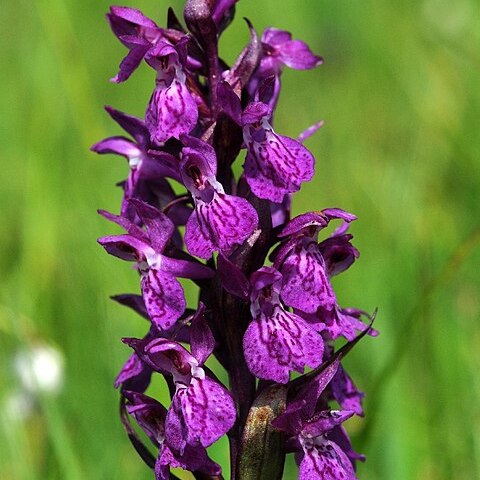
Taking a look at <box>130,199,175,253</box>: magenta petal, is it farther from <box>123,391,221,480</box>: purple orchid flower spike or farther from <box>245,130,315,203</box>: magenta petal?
<box>123,391,221,480</box>: purple orchid flower spike

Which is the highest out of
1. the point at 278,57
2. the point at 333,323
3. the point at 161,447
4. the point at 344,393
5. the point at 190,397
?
the point at 278,57

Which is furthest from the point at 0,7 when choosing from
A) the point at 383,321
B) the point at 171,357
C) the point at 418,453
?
the point at 171,357

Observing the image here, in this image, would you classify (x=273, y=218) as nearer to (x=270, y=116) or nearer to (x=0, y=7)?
(x=270, y=116)

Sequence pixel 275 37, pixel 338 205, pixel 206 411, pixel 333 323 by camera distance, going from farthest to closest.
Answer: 1. pixel 338 205
2. pixel 275 37
3. pixel 333 323
4. pixel 206 411

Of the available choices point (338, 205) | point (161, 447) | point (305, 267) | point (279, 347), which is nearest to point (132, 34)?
point (305, 267)

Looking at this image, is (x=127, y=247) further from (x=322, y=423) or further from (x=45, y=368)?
(x=45, y=368)

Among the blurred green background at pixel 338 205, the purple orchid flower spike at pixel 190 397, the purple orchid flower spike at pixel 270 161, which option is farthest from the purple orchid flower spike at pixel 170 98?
the blurred green background at pixel 338 205

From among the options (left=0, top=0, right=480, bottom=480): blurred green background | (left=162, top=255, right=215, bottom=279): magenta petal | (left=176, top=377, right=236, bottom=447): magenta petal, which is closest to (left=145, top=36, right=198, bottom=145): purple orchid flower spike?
(left=162, top=255, right=215, bottom=279): magenta petal
